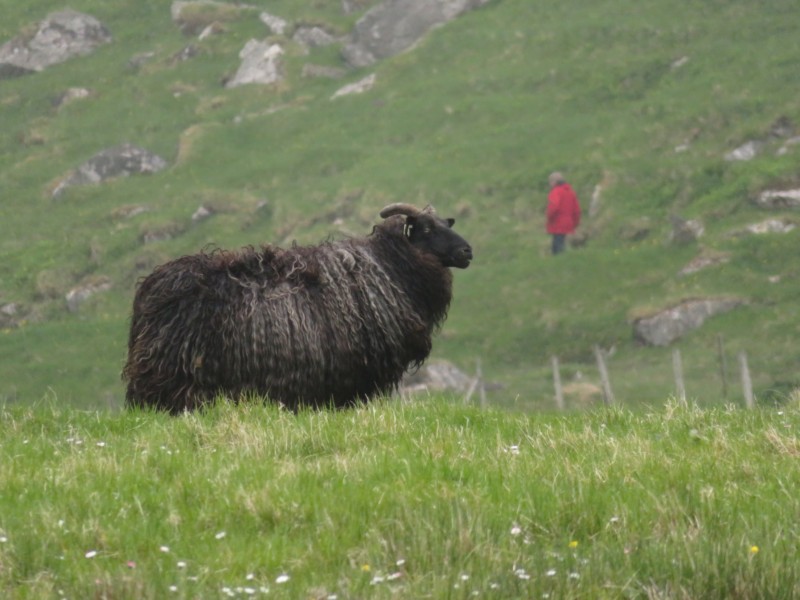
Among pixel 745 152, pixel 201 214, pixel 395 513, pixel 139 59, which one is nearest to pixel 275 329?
pixel 395 513

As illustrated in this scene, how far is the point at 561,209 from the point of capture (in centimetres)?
4281

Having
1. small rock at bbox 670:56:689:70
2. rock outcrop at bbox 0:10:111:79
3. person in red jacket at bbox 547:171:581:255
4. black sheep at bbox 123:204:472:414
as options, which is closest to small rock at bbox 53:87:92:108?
rock outcrop at bbox 0:10:111:79

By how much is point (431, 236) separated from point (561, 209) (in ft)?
88.6

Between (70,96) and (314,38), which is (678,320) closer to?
(314,38)

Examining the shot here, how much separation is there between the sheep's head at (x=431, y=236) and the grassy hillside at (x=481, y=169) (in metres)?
14.7

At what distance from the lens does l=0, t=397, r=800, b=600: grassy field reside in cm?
644

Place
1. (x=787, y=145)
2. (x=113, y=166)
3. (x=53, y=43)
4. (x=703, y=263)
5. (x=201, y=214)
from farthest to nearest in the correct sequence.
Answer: (x=53, y=43) < (x=113, y=166) < (x=201, y=214) < (x=787, y=145) < (x=703, y=263)

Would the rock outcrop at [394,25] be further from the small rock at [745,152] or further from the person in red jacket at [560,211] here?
the person in red jacket at [560,211]

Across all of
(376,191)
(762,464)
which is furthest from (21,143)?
(762,464)

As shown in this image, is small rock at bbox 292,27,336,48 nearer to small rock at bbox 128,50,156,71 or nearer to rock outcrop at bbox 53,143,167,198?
small rock at bbox 128,50,156,71

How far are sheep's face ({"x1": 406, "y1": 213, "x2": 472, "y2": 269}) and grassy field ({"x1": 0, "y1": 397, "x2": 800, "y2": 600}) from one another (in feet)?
20.7

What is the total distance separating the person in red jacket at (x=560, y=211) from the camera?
42812 mm

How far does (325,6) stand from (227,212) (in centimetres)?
2153

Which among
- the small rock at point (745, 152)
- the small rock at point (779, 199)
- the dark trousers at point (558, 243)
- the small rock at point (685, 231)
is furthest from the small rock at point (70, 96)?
the small rock at point (779, 199)
